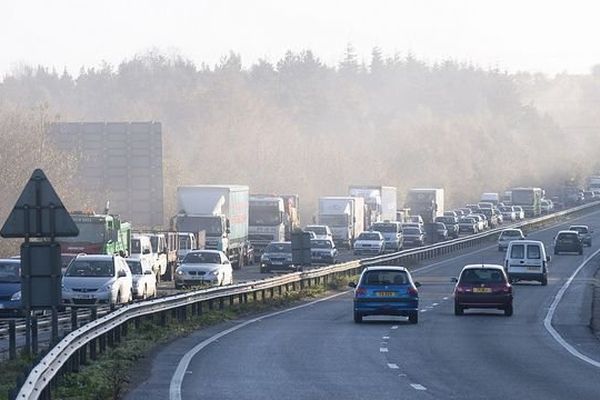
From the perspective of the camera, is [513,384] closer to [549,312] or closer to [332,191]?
[549,312]

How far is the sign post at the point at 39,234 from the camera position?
23719mm

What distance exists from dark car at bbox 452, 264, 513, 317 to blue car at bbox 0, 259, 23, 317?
455 inches

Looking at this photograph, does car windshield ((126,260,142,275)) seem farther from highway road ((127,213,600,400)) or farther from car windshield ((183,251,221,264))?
car windshield ((183,251,221,264))

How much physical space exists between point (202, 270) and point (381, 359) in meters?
27.7

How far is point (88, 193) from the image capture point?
76062 mm

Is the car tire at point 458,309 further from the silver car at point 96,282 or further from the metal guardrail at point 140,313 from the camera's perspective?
the silver car at point 96,282

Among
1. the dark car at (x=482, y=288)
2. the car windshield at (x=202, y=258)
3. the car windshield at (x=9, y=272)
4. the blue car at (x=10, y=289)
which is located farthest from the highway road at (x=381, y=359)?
the car windshield at (x=202, y=258)

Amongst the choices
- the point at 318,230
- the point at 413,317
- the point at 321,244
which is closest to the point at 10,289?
the point at 413,317

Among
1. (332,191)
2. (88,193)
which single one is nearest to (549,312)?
(88,193)

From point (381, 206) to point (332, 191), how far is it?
1635 inches

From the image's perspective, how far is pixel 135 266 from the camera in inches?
1921

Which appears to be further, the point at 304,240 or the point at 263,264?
the point at 263,264

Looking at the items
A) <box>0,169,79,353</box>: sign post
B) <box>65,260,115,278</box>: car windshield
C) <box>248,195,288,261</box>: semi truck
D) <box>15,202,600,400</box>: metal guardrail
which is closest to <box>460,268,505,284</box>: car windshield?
<box>15,202,600,400</box>: metal guardrail

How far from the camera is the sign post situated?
23.7 metres
